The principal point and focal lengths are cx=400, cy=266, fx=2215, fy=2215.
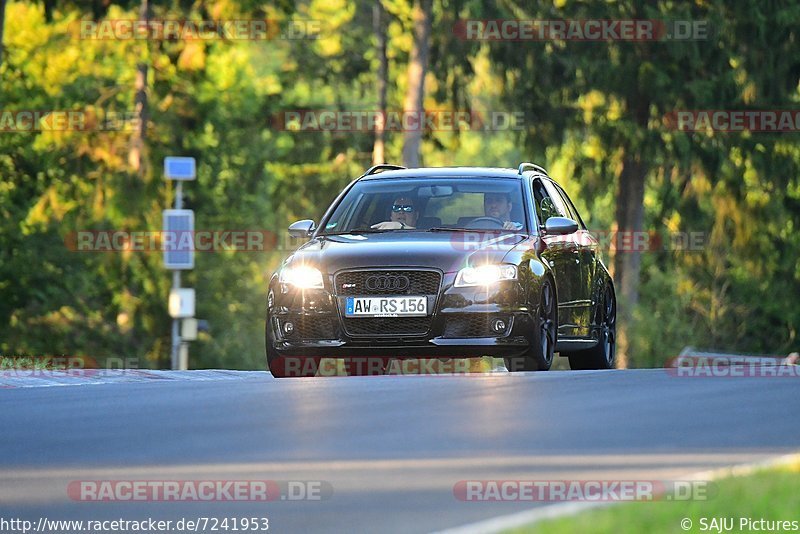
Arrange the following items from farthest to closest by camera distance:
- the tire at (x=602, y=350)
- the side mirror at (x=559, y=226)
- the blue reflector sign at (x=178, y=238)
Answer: the blue reflector sign at (x=178, y=238) → the tire at (x=602, y=350) → the side mirror at (x=559, y=226)

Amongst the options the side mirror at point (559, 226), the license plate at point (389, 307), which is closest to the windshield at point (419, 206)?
the side mirror at point (559, 226)

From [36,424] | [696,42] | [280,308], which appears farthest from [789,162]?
[36,424]

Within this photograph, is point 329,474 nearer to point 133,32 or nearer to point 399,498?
point 399,498

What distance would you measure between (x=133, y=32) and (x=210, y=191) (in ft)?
49.8

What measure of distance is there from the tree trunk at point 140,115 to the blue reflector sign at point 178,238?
461 inches

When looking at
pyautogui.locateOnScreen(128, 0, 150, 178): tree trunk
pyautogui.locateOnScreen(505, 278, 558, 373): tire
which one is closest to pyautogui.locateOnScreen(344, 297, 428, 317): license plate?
pyautogui.locateOnScreen(505, 278, 558, 373): tire

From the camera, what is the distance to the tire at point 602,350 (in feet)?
67.3

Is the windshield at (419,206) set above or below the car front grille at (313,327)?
above

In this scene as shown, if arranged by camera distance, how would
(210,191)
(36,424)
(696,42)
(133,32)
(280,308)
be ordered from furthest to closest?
(210,191), (133,32), (696,42), (280,308), (36,424)

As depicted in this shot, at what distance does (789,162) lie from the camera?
4838 cm

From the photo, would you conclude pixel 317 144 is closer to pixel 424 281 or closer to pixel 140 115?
pixel 140 115

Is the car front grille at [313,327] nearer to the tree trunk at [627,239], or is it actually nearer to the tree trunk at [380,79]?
the tree trunk at [627,239]

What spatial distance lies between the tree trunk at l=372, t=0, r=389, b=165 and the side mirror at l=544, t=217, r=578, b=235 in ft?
102

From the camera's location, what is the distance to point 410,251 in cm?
1738
